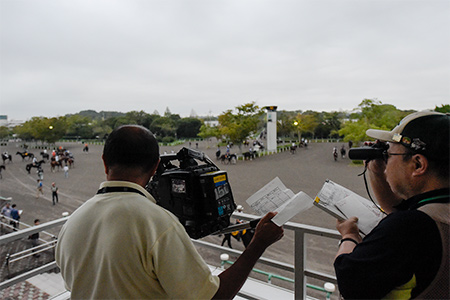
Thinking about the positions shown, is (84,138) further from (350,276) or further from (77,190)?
(350,276)

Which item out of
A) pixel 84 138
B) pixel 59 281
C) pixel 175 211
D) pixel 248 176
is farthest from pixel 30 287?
pixel 84 138

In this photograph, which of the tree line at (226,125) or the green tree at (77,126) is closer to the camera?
the tree line at (226,125)

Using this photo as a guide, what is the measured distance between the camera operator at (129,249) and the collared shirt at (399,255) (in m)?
0.22

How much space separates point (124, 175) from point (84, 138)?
1854 centimetres

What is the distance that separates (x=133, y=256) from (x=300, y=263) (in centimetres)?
64

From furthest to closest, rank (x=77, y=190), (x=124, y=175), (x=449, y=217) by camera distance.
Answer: (x=77, y=190) → (x=124, y=175) → (x=449, y=217)

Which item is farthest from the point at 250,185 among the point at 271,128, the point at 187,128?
the point at 271,128

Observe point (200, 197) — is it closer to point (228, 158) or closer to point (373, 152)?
point (373, 152)

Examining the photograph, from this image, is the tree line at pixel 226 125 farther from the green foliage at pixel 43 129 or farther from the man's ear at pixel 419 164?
the man's ear at pixel 419 164

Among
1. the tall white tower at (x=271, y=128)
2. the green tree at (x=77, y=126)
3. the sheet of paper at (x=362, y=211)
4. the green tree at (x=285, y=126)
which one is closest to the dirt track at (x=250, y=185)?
the sheet of paper at (x=362, y=211)

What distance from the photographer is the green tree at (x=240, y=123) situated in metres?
14.6

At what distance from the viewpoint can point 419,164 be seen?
18.7 inches

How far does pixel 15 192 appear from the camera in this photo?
8.18 metres

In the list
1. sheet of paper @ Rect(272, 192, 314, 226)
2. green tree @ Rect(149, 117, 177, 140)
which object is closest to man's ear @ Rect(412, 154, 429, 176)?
sheet of paper @ Rect(272, 192, 314, 226)
